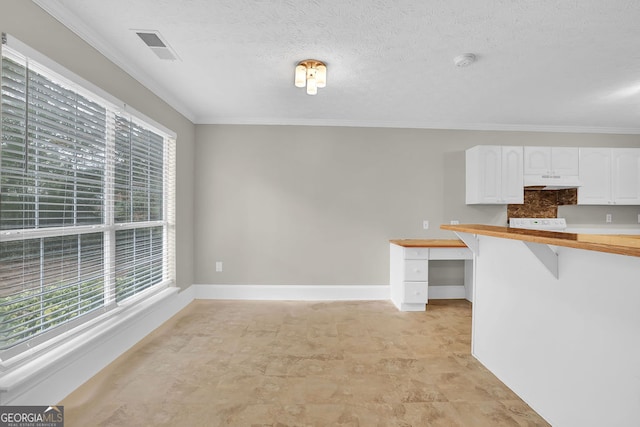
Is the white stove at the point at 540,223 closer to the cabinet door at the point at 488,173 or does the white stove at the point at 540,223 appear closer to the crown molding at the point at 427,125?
the cabinet door at the point at 488,173

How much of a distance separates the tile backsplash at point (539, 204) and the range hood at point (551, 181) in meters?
0.34

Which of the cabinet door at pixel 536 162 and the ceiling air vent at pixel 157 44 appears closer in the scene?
the ceiling air vent at pixel 157 44

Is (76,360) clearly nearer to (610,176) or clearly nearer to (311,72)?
(311,72)

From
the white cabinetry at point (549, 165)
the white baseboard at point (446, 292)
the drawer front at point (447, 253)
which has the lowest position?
the white baseboard at point (446, 292)

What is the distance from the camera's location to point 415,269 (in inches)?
138

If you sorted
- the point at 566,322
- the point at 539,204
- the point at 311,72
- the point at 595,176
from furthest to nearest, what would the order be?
1. the point at 539,204
2. the point at 595,176
3. the point at 311,72
4. the point at 566,322

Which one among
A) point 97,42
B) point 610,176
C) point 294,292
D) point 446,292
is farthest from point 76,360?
point 610,176

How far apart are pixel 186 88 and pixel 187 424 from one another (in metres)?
2.90

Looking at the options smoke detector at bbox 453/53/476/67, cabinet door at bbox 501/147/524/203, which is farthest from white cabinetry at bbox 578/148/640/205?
smoke detector at bbox 453/53/476/67

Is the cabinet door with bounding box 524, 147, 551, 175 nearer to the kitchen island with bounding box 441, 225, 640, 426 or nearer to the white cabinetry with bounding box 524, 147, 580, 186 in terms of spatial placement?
the white cabinetry with bounding box 524, 147, 580, 186

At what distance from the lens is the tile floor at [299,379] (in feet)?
5.66

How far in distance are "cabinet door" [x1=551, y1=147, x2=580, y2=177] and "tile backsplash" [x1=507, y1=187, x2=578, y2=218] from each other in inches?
16.0

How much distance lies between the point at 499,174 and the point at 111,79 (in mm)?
4247

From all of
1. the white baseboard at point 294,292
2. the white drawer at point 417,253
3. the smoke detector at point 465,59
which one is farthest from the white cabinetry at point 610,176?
the white baseboard at point 294,292
